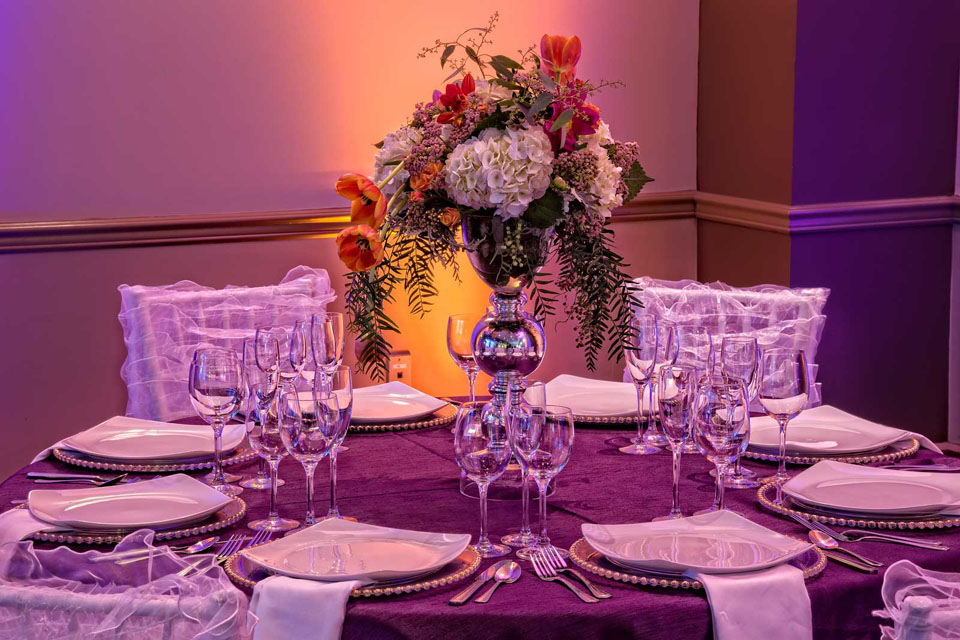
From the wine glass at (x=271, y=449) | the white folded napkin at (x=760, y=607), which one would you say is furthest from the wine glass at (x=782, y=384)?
the wine glass at (x=271, y=449)

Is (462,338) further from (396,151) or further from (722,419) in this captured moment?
(722,419)

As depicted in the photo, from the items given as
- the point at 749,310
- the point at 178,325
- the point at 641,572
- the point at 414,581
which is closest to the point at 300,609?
the point at 414,581

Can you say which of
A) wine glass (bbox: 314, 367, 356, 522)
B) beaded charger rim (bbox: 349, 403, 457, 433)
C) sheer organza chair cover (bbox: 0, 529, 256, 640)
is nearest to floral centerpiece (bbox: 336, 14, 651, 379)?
wine glass (bbox: 314, 367, 356, 522)

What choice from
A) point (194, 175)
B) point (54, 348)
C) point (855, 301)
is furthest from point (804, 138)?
point (54, 348)

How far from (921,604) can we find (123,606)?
28.2 inches

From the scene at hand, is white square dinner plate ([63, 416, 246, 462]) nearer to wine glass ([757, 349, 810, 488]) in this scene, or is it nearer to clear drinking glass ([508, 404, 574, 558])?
clear drinking glass ([508, 404, 574, 558])

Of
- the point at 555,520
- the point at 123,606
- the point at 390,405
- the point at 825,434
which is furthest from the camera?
the point at 390,405

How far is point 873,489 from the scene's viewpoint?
1676 millimetres

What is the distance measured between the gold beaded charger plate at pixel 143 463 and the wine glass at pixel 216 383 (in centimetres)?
15

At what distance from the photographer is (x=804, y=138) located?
3.60 meters

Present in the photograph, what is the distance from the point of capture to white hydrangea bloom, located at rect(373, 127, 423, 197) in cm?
182

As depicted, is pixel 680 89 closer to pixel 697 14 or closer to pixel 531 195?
pixel 697 14

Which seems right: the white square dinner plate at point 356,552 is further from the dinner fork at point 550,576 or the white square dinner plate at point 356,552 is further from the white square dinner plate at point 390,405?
the white square dinner plate at point 390,405

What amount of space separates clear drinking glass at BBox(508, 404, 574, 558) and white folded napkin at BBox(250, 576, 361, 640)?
288 mm
